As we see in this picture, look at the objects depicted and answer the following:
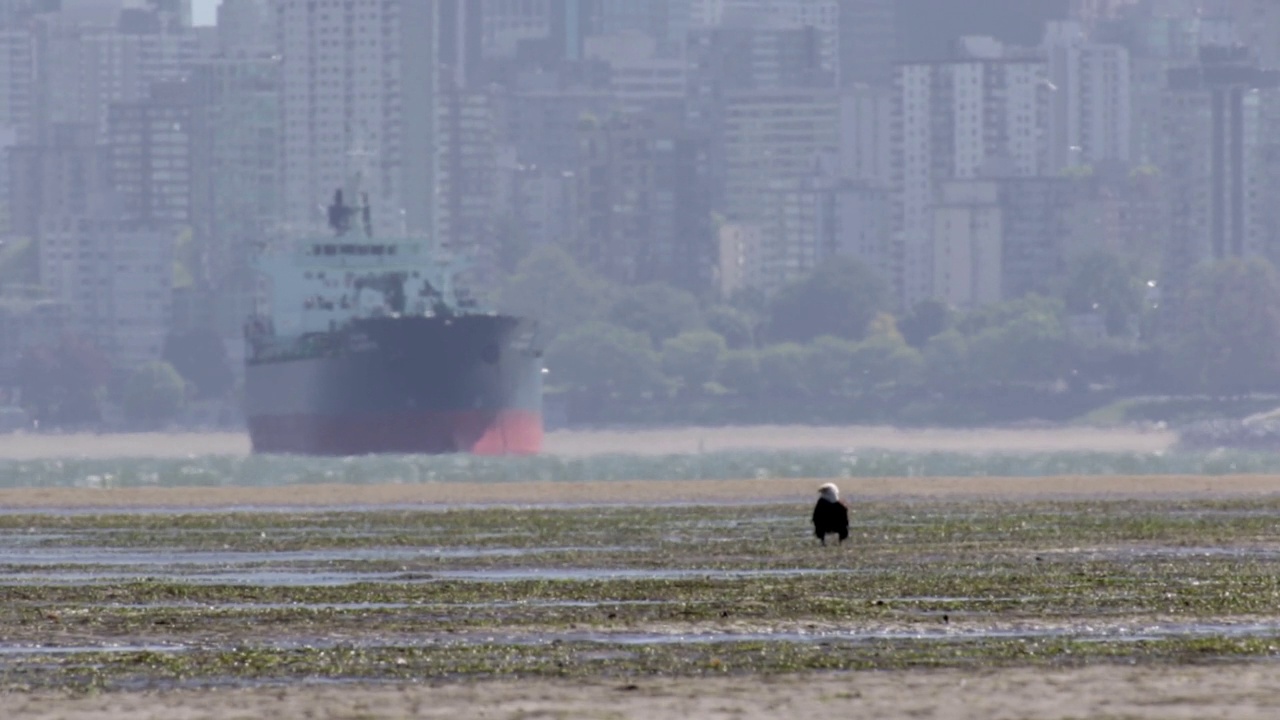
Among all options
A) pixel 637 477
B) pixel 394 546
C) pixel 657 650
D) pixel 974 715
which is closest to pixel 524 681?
pixel 657 650

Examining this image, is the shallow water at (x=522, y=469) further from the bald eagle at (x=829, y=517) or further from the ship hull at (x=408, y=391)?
the bald eagle at (x=829, y=517)

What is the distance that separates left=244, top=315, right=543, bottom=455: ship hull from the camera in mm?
141000

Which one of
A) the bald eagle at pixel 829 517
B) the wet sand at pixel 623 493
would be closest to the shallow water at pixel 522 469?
the wet sand at pixel 623 493

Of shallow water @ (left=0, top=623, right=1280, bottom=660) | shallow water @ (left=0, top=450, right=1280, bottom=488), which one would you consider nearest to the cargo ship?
shallow water @ (left=0, top=450, right=1280, bottom=488)

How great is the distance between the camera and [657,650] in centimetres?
2750

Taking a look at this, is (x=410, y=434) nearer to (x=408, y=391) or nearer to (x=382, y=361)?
(x=408, y=391)

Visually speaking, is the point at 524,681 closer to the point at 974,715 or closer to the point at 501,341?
the point at 974,715

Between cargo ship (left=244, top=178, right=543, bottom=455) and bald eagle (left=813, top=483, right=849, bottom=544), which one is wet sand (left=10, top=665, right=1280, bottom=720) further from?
cargo ship (left=244, top=178, right=543, bottom=455)

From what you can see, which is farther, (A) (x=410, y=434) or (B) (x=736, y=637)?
(A) (x=410, y=434)

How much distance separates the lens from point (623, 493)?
73.2 m

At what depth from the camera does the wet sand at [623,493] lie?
2667 inches

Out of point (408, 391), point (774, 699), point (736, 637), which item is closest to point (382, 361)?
point (408, 391)

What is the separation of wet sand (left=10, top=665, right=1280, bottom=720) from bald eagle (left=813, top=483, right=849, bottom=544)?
17007 millimetres

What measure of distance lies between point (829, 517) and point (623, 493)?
1212 inches
